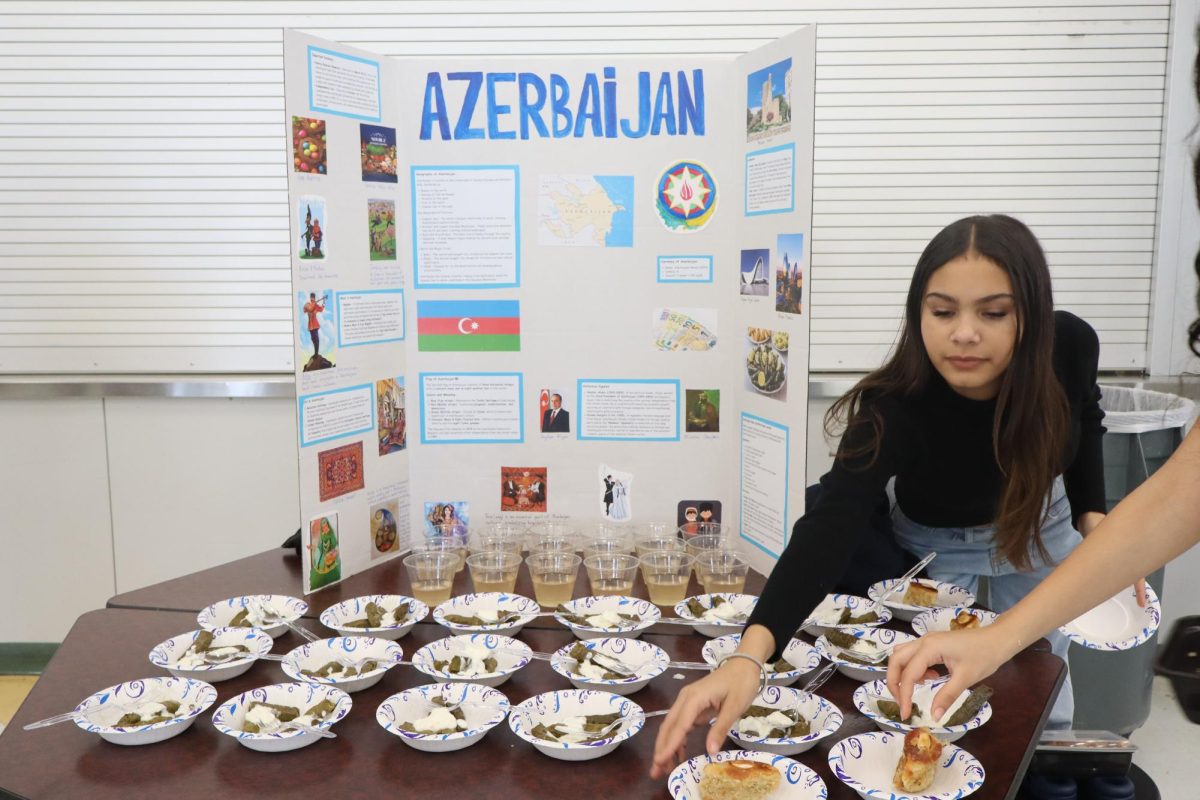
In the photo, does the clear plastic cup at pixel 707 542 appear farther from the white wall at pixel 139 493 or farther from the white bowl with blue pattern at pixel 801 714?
the white wall at pixel 139 493

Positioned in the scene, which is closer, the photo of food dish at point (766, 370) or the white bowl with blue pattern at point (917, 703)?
the white bowl with blue pattern at point (917, 703)

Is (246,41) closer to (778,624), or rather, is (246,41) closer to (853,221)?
(853,221)

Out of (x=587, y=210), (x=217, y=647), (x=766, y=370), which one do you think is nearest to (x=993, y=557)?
(x=766, y=370)

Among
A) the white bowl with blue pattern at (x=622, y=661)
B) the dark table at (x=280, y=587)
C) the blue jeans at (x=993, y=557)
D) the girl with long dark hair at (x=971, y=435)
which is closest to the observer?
the white bowl with blue pattern at (x=622, y=661)

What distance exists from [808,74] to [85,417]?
3314 mm

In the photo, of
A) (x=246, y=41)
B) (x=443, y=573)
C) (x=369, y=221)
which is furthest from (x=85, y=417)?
(x=443, y=573)

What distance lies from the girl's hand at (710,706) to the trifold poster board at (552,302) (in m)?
0.96

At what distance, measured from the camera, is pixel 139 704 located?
1.71 meters

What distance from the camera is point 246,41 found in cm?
388

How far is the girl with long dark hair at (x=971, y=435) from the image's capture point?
1.92 meters

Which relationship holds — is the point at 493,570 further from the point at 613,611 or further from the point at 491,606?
the point at 613,611

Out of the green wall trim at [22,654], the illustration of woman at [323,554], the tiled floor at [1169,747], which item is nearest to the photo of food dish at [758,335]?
the illustration of woman at [323,554]

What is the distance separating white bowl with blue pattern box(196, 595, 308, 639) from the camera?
2.09 meters

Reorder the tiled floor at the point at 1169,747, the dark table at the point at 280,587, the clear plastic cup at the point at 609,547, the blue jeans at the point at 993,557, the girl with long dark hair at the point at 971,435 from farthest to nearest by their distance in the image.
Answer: the tiled floor at the point at 1169,747 → the clear plastic cup at the point at 609,547 → the blue jeans at the point at 993,557 → the dark table at the point at 280,587 → the girl with long dark hair at the point at 971,435
